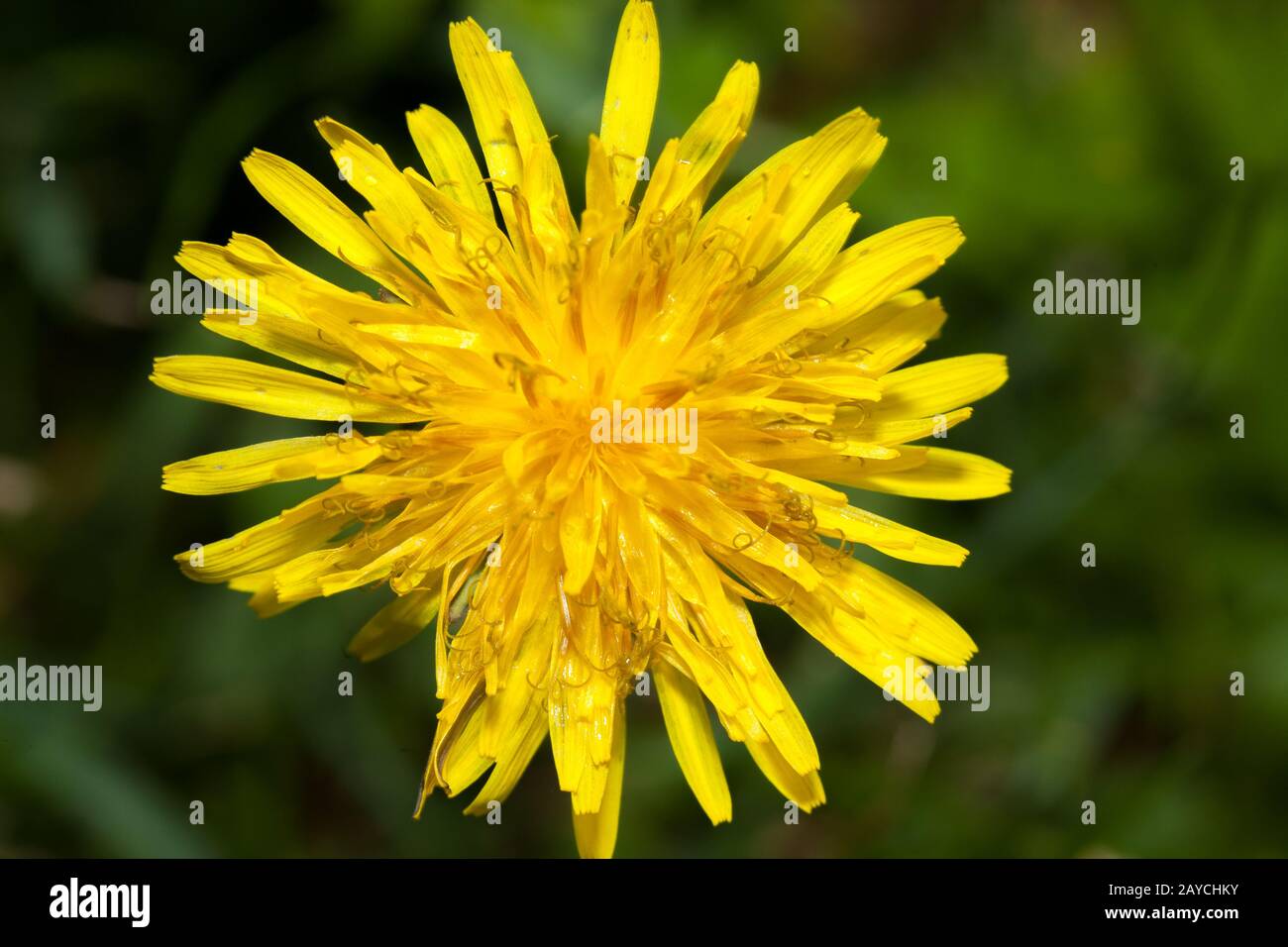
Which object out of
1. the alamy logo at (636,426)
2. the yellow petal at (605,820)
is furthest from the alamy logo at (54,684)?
the alamy logo at (636,426)

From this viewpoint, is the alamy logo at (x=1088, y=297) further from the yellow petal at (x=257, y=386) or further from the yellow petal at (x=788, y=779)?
the yellow petal at (x=257, y=386)

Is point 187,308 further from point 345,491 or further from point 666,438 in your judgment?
point 666,438

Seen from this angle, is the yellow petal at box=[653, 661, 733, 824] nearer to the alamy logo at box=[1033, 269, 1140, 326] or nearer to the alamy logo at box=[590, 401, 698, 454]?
the alamy logo at box=[590, 401, 698, 454]

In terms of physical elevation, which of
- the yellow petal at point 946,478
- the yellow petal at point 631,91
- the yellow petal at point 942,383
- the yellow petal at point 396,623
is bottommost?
the yellow petal at point 396,623

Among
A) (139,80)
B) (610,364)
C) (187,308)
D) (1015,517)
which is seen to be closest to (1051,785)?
(1015,517)

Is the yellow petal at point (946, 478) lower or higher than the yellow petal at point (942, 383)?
lower

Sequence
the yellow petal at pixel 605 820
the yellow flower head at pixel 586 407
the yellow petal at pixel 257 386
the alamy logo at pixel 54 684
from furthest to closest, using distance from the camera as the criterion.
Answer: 1. the alamy logo at pixel 54 684
2. the yellow petal at pixel 605 820
3. the yellow petal at pixel 257 386
4. the yellow flower head at pixel 586 407
